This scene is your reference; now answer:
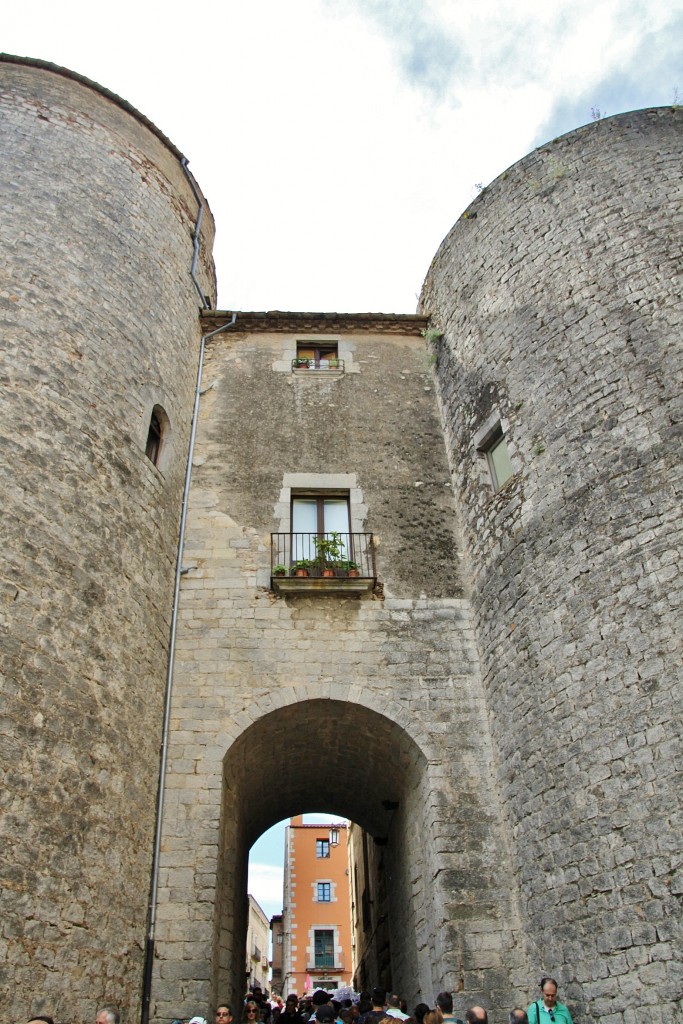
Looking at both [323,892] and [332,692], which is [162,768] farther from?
[323,892]

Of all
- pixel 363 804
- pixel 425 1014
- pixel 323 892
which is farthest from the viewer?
pixel 323 892

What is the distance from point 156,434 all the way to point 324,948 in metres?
25.6

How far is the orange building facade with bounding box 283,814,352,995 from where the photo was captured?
88.5 ft

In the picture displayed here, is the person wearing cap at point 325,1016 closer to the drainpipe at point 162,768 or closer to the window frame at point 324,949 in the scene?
the drainpipe at point 162,768

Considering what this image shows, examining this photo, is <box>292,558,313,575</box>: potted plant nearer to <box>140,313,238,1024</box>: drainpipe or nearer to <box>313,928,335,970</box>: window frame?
<box>140,313,238,1024</box>: drainpipe

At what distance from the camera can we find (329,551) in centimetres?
931

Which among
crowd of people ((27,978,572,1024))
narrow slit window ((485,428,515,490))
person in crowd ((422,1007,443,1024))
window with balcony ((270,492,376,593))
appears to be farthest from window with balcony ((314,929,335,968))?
person in crowd ((422,1007,443,1024))

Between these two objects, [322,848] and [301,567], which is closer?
[301,567]

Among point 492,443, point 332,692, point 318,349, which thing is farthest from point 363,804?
point 318,349

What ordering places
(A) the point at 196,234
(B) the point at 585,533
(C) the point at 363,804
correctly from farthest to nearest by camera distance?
(A) the point at 196,234 < (C) the point at 363,804 < (B) the point at 585,533

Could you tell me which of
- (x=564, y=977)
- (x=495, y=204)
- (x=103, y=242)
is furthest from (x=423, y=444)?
(x=564, y=977)

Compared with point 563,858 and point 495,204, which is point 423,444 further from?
point 563,858

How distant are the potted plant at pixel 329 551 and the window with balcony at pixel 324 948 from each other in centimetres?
2423

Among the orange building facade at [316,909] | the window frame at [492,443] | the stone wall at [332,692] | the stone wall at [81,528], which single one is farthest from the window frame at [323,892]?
the window frame at [492,443]
